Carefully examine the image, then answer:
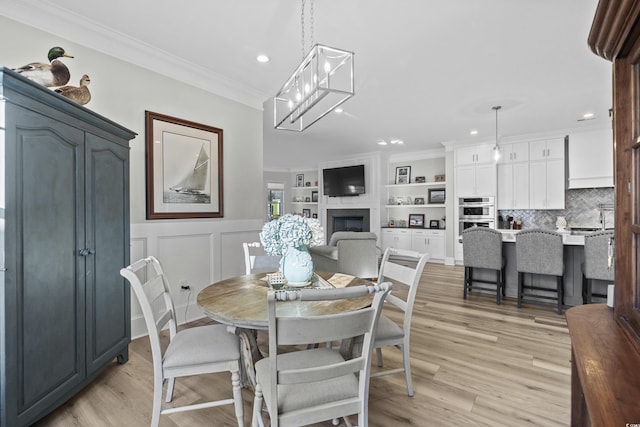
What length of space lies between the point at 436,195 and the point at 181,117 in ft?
19.8

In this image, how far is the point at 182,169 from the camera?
126 inches

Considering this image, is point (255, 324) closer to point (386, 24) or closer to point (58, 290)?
point (58, 290)

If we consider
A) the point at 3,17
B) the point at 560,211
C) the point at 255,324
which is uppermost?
the point at 3,17

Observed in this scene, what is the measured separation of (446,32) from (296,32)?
1.24m

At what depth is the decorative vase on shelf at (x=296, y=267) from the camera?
1.86 metres

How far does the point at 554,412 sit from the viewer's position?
1.78m

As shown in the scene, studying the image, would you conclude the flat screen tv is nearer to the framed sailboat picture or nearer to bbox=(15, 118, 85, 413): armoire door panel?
the framed sailboat picture

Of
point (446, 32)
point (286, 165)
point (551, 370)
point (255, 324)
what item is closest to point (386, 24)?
point (446, 32)

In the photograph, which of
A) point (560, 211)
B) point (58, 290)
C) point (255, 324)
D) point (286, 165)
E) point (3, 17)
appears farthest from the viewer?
point (286, 165)

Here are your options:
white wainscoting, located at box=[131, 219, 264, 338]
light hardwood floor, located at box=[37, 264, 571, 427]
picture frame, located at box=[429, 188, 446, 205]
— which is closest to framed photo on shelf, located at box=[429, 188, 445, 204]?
picture frame, located at box=[429, 188, 446, 205]

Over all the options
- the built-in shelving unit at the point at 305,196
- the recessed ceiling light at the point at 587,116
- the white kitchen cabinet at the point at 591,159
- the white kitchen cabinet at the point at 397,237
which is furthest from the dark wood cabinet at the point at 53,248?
the built-in shelving unit at the point at 305,196

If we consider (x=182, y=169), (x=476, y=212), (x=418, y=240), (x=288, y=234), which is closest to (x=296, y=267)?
(x=288, y=234)

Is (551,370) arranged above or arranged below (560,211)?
below

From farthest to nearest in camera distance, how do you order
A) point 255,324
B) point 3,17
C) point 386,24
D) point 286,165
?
1. point 286,165
2. point 386,24
3. point 3,17
4. point 255,324
